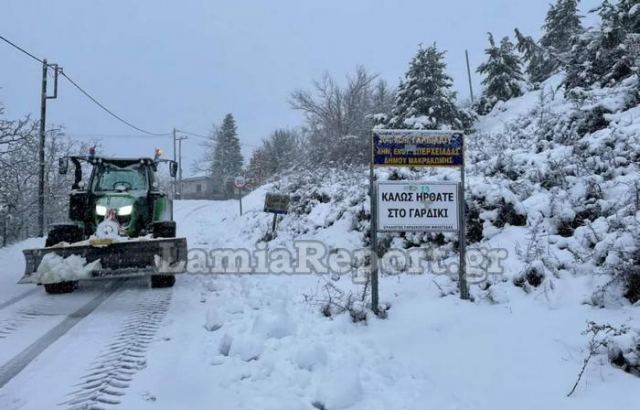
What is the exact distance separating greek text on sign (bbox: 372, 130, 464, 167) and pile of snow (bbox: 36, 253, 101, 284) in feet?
16.0

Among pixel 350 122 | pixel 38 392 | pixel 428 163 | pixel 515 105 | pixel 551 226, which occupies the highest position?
pixel 350 122

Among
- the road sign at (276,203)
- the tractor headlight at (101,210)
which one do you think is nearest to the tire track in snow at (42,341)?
the tractor headlight at (101,210)

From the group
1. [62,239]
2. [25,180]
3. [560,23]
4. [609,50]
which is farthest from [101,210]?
[560,23]

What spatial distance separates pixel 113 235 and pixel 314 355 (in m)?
4.84

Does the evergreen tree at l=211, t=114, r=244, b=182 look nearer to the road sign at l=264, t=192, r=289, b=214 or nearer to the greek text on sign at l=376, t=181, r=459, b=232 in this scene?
the road sign at l=264, t=192, r=289, b=214

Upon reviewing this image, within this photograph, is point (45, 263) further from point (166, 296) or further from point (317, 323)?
point (317, 323)

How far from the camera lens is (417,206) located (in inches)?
231

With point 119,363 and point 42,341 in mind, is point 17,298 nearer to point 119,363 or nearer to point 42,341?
point 42,341

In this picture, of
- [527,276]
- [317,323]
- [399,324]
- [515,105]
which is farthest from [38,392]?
[515,105]

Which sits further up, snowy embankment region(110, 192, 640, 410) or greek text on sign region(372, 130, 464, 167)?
greek text on sign region(372, 130, 464, 167)

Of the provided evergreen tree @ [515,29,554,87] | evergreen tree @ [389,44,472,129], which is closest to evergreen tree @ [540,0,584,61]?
evergreen tree @ [515,29,554,87]

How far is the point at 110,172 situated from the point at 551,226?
8271 mm

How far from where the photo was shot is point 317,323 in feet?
17.8

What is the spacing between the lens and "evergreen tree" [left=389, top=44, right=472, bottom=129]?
19109 millimetres
